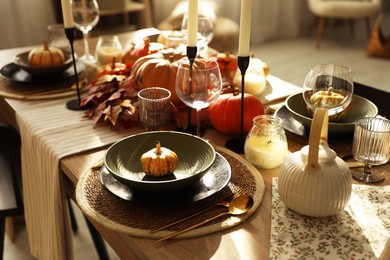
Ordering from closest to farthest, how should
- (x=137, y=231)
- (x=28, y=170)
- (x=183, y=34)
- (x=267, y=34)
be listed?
(x=137, y=231) < (x=28, y=170) < (x=183, y=34) < (x=267, y=34)

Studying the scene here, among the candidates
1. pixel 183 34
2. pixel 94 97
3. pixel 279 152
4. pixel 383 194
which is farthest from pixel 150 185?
pixel 183 34

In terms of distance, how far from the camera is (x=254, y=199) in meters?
1.05

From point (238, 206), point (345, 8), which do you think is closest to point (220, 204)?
point (238, 206)

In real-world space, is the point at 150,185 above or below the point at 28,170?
above

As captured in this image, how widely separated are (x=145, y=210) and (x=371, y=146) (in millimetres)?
510

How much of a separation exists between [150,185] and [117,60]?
95 cm

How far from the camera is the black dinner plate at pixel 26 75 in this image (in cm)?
167

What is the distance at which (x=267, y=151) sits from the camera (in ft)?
3.82

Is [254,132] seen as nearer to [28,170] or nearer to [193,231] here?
[193,231]

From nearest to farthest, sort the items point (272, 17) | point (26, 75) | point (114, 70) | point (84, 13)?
1. point (114, 70)
2. point (26, 75)
3. point (84, 13)
4. point (272, 17)

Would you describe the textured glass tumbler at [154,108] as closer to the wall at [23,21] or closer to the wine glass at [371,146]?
the wine glass at [371,146]

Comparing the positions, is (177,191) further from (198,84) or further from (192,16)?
(192,16)

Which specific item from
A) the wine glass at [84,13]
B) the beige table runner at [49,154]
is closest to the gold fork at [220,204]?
the beige table runner at [49,154]

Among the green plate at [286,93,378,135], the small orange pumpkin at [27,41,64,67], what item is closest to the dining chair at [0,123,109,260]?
the small orange pumpkin at [27,41,64,67]
